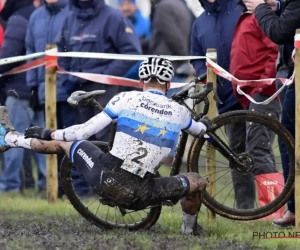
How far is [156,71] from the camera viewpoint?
10.4 meters

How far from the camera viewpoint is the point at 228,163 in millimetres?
11375

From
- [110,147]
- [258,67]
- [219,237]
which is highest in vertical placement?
[258,67]

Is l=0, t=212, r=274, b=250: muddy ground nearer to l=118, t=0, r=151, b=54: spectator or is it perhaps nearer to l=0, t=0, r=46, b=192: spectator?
l=0, t=0, r=46, b=192: spectator

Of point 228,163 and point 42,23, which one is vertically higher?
point 42,23

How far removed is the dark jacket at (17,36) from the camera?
15.3 metres

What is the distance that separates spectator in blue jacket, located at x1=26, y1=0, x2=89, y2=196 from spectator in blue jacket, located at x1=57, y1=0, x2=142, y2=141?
0.48 ft

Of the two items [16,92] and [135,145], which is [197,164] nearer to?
[135,145]

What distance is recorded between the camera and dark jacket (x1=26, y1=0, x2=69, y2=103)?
14.9 meters

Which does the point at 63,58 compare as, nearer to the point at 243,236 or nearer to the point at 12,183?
the point at 12,183

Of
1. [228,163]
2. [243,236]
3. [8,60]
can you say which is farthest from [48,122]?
[243,236]

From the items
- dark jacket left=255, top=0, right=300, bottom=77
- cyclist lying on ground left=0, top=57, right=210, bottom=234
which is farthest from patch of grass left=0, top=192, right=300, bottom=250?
dark jacket left=255, top=0, right=300, bottom=77

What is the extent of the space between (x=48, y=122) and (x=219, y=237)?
133 inches

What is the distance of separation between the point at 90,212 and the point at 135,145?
1.50m

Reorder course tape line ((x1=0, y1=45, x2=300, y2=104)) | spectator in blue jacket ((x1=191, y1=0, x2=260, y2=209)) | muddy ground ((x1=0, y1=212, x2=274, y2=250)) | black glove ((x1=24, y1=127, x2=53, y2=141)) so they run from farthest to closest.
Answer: spectator in blue jacket ((x1=191, y1=0, x2=260, y2=209)) < course tape line ((x1=0, y1=45, x2=300, y2=104)) < black glove ((x1=24, y1=127, x2=53, y2=141)) < muddy ground ((x1=0, y1=212, x2=274, y2=250))
